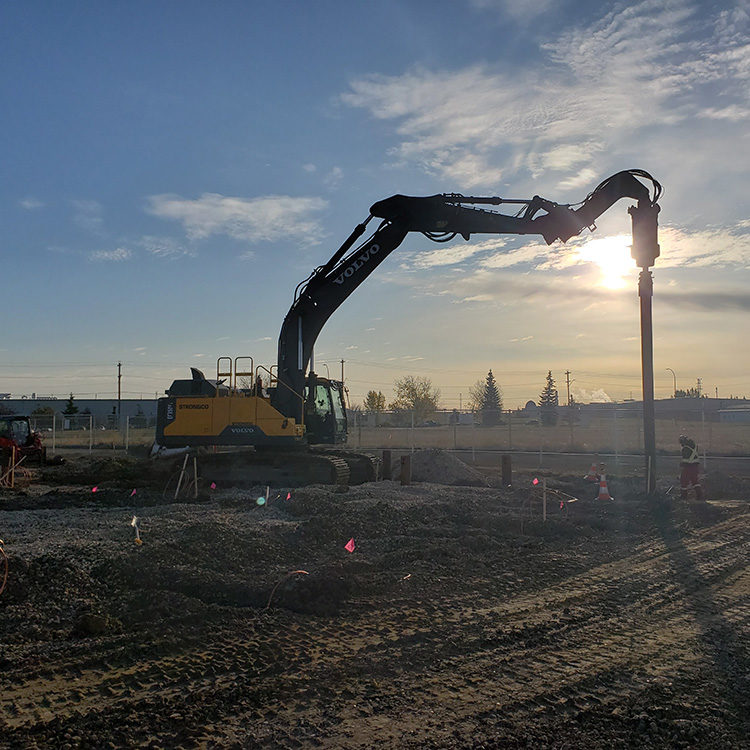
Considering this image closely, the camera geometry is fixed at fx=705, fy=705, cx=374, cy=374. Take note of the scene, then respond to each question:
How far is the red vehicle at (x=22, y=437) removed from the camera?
2506 cm

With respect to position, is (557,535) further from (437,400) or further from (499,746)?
(437,400)

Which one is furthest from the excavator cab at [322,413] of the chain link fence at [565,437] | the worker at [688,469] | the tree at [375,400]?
the tree at [375,400]

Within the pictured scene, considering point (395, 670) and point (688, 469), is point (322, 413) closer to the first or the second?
point (688, 469)

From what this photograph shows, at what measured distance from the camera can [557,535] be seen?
37.2 feet

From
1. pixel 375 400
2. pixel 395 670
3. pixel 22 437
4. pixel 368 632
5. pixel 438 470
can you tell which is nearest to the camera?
pixel 395 670

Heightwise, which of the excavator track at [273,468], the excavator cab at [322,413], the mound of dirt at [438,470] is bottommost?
the mound of dirt at [438,470]

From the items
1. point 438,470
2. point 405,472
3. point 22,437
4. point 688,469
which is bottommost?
point 438,470

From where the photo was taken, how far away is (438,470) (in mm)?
22891

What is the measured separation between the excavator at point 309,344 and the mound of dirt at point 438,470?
6.06 m

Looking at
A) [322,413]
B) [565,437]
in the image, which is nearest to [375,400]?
[565,437]

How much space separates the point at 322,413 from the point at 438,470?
20.7 ft

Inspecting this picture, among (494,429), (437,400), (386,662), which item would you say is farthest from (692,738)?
(437,400)

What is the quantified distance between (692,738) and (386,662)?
223 centimetres

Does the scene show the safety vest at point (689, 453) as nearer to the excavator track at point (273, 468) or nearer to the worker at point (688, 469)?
the worker at point (688, 469)
